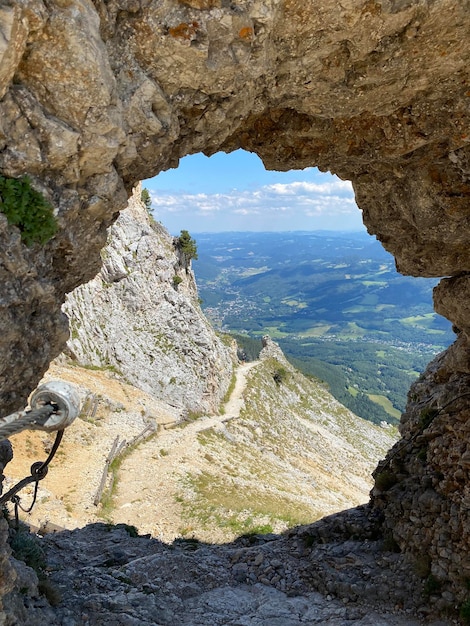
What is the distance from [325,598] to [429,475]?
17.8ft

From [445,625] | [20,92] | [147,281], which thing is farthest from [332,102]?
[147,281]

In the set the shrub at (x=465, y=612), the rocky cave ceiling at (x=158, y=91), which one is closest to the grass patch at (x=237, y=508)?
the shrub at (x=465, y=612)

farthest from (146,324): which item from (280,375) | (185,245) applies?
(280,375)

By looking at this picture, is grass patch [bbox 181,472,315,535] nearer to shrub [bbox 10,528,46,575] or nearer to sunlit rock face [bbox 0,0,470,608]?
shrub [bbox 10,528,46,575]

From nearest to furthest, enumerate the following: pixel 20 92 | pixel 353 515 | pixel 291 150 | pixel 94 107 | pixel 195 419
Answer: pixel 20 92, pixel 94 107, pixel 291 150, pixel 353 515, pixel 195 419

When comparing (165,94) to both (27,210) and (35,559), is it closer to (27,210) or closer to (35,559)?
(27,210)

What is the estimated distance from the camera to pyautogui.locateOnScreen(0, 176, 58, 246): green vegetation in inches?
255

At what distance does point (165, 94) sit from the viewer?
26.5 feet

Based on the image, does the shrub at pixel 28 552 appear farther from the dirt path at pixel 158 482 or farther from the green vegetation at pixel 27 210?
the green vegetation at pixel 27 210

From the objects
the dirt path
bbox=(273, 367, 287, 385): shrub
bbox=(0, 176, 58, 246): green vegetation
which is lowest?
bbox=(273, 367, 287, 385): shrub

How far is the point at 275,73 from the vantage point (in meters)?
9.03

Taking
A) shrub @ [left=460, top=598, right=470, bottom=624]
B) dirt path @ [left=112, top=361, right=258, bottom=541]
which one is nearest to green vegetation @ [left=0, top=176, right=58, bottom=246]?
shrub @ [left=460, top=598, right=470, bottom=624]

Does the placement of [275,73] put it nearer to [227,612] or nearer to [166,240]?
[227,612]

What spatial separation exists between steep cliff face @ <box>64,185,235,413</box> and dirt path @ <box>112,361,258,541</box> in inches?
407
